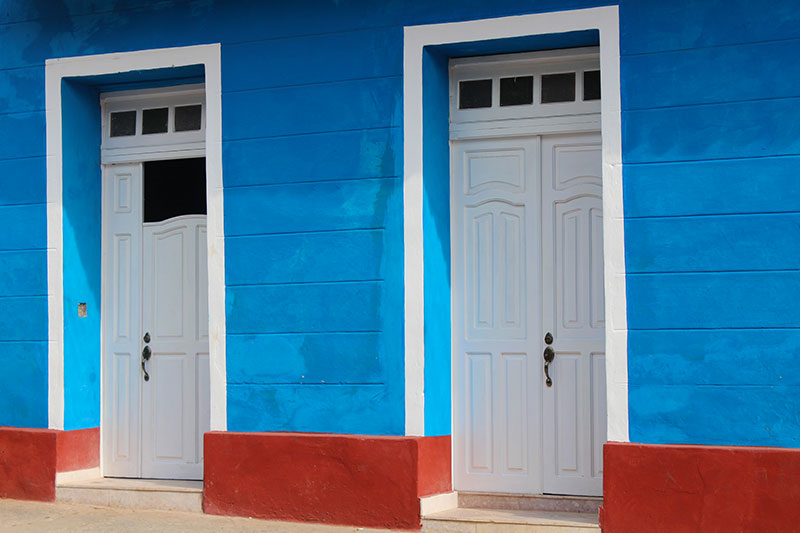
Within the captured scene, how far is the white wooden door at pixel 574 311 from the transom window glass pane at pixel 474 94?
543mm

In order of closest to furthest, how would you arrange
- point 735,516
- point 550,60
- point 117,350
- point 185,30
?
1. point 735,516
2. point 550,60
3. point 185,30
4. point 117,350

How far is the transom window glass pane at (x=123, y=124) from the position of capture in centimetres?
772

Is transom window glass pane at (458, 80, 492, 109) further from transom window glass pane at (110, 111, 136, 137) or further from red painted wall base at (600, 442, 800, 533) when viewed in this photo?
transom window glass pane at (110, 111, 136, 137)

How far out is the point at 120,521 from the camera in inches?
266

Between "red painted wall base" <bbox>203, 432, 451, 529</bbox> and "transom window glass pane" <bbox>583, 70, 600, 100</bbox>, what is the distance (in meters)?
2.33

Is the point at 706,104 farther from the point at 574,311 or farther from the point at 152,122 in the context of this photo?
the point at 152,122

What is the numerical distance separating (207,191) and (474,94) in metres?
1.88

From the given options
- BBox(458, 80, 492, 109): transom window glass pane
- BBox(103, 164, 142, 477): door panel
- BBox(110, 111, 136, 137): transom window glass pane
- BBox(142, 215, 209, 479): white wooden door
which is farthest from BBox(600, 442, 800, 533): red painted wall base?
BBox(110, 111, 136, 137): transom window glass pane

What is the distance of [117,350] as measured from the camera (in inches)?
303

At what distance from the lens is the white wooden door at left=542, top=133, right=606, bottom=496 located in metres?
6.52

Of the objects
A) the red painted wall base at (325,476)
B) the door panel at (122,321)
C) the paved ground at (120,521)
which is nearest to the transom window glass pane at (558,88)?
the red painted wall base at (325,476)

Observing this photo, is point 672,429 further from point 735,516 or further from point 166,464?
point 166,464

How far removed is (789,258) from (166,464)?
4.42m

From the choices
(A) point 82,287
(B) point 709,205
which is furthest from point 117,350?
(B) point 709,205
